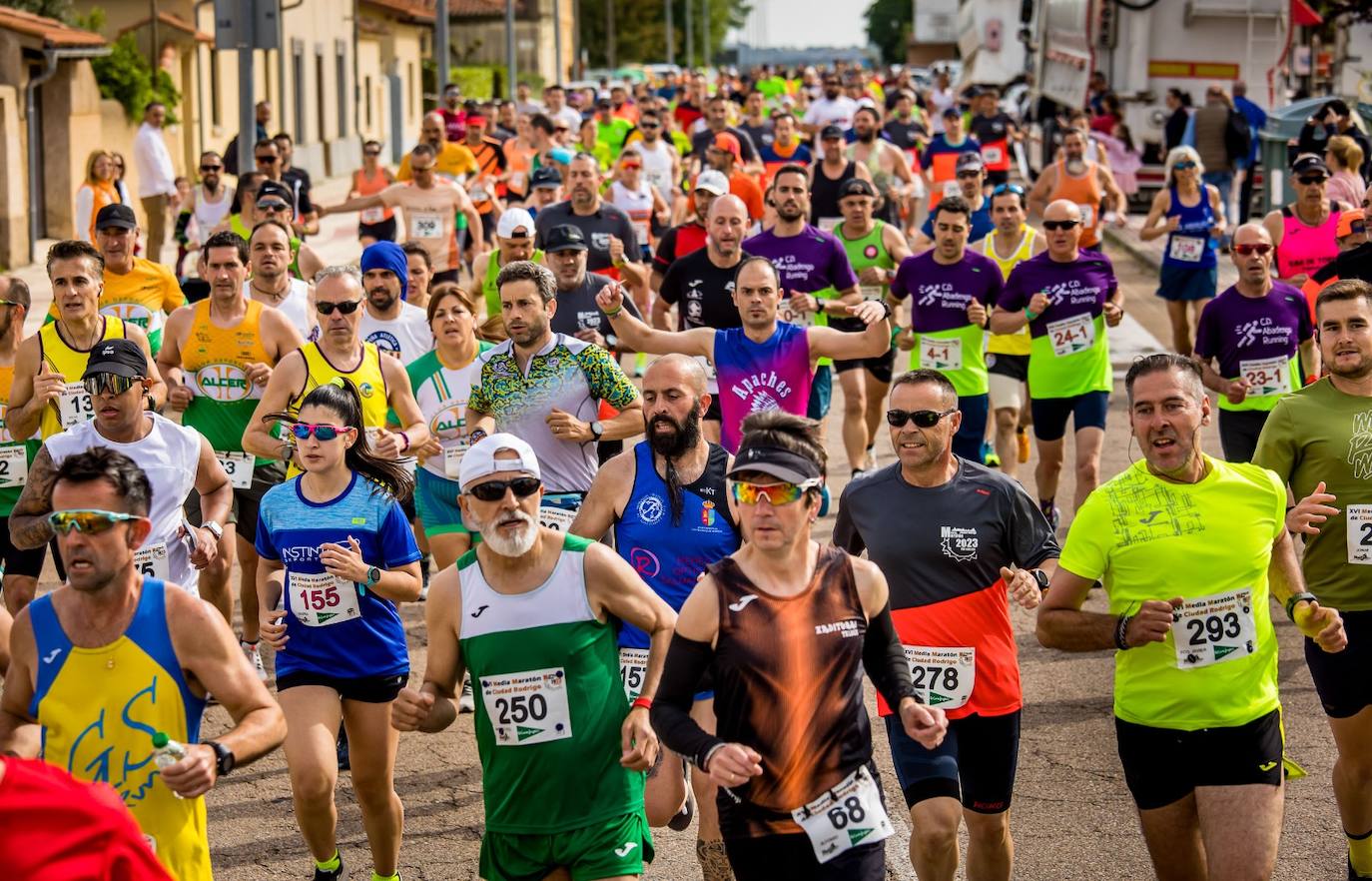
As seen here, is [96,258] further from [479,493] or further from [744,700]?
[744,700]

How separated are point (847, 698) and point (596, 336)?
17.1 ft

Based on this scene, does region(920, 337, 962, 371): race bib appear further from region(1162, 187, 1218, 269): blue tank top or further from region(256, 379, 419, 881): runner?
region(256, 379, 419, 881): runner

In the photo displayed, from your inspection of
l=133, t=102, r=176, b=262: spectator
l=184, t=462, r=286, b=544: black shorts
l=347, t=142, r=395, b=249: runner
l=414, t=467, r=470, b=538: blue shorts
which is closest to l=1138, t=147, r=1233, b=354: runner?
l=347, t=142, r=395, b=249: runner

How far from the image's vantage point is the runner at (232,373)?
9.13 meters

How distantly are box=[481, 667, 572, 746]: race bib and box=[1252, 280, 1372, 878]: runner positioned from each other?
2649 mm

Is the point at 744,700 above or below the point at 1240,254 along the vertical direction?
below

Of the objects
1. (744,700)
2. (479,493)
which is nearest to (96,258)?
(479,493)

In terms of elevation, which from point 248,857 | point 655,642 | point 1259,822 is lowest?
point 248,857

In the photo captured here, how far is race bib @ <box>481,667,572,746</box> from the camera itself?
17.6ft

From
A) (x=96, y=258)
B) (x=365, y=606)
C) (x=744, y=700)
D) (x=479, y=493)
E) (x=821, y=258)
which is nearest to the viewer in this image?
(x=744, y=700)

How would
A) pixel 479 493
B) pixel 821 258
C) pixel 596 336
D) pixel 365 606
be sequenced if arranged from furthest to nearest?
pixel 821 258, pixel 596 336, pixel 365 606, pixel 479 493

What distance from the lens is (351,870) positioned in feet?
22.6

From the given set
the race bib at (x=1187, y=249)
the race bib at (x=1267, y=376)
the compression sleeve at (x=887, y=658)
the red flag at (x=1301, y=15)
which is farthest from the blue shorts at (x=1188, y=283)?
the red flag at (x=1301, y=15)

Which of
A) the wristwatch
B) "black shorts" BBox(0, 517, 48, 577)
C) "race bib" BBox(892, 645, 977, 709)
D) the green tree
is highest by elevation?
the green tree
